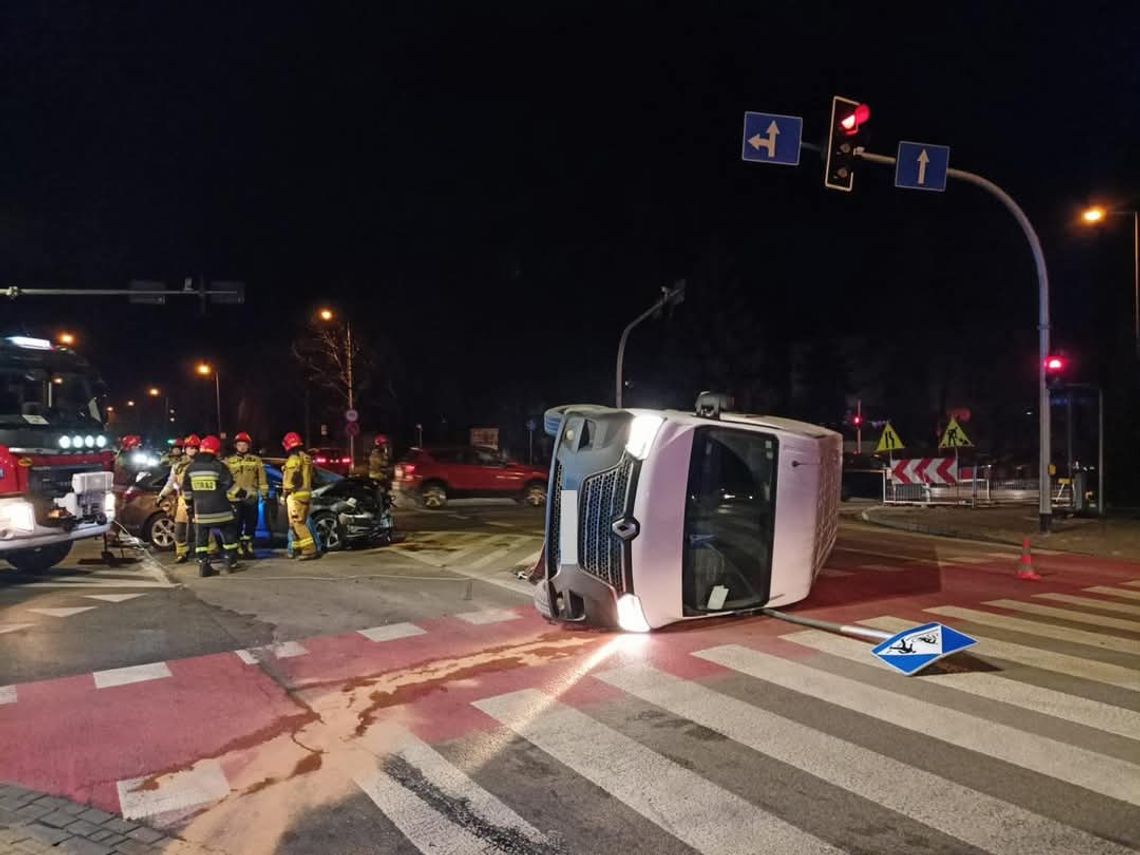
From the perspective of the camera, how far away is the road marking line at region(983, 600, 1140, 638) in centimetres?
767

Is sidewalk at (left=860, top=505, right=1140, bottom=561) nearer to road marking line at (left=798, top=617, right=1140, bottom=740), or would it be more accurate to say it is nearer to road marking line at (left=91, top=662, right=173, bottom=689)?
road marking line at (left=798, top=617, right=1140, bottom=740)

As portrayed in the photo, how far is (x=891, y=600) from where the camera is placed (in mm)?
8969

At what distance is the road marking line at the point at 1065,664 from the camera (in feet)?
19.2

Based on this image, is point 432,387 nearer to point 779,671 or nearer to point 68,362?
point 68,362

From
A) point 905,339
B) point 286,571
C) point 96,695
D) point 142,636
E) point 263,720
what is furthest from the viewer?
point 905,339

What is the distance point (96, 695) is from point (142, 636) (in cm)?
184

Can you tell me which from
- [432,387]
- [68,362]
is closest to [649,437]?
[68,362]

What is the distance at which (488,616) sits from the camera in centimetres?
840

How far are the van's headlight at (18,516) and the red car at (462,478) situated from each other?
13.4 m

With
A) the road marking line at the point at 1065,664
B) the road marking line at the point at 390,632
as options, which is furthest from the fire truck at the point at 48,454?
the road marking line at the point at 1065,664

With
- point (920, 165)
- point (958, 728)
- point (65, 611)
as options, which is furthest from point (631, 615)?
point (920, 165)

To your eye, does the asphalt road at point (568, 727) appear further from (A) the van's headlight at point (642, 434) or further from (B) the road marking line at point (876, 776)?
(A) the van's headlight at point (642, 434)

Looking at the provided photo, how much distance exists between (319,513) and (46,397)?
13.7 ft

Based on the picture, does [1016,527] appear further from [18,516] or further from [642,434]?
[18,516]
